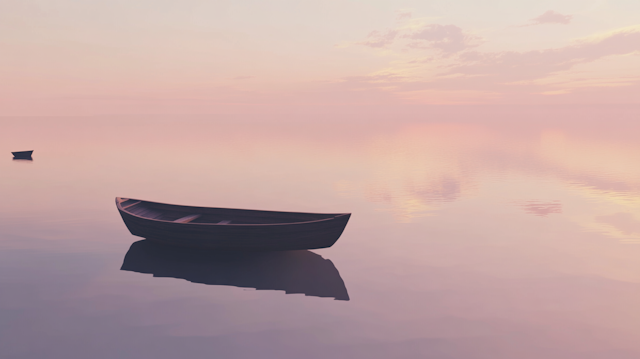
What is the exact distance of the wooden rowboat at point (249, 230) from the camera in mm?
13531

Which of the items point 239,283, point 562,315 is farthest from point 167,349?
point 562,315

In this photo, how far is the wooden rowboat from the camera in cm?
1353

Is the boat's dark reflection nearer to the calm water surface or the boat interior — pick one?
the calm water surface

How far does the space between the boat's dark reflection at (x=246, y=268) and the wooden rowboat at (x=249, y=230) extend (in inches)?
28.2

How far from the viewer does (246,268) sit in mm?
13977

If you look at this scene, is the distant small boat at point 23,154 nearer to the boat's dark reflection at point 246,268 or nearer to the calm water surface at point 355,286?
the calm water surface at point 355,286

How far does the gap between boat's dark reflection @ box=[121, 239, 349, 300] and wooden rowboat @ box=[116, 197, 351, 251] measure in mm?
716

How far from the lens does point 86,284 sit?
41.7 feet

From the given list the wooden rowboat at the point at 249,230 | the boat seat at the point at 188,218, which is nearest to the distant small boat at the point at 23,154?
the wooden rowboat at the point at 249,230

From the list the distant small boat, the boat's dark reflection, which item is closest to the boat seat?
the boat's dark reflection

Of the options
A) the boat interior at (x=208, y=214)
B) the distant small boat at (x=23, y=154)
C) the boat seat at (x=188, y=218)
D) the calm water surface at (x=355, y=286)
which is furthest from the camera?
the distant small boat at (x=23, y=154)

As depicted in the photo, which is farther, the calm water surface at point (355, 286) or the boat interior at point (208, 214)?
the boat interior at point (208, 214)

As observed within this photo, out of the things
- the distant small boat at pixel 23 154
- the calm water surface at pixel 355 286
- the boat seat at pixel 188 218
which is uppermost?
the distant small boat at pixel 23 154

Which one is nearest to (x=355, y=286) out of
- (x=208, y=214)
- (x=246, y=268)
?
(x=246, y=268)
